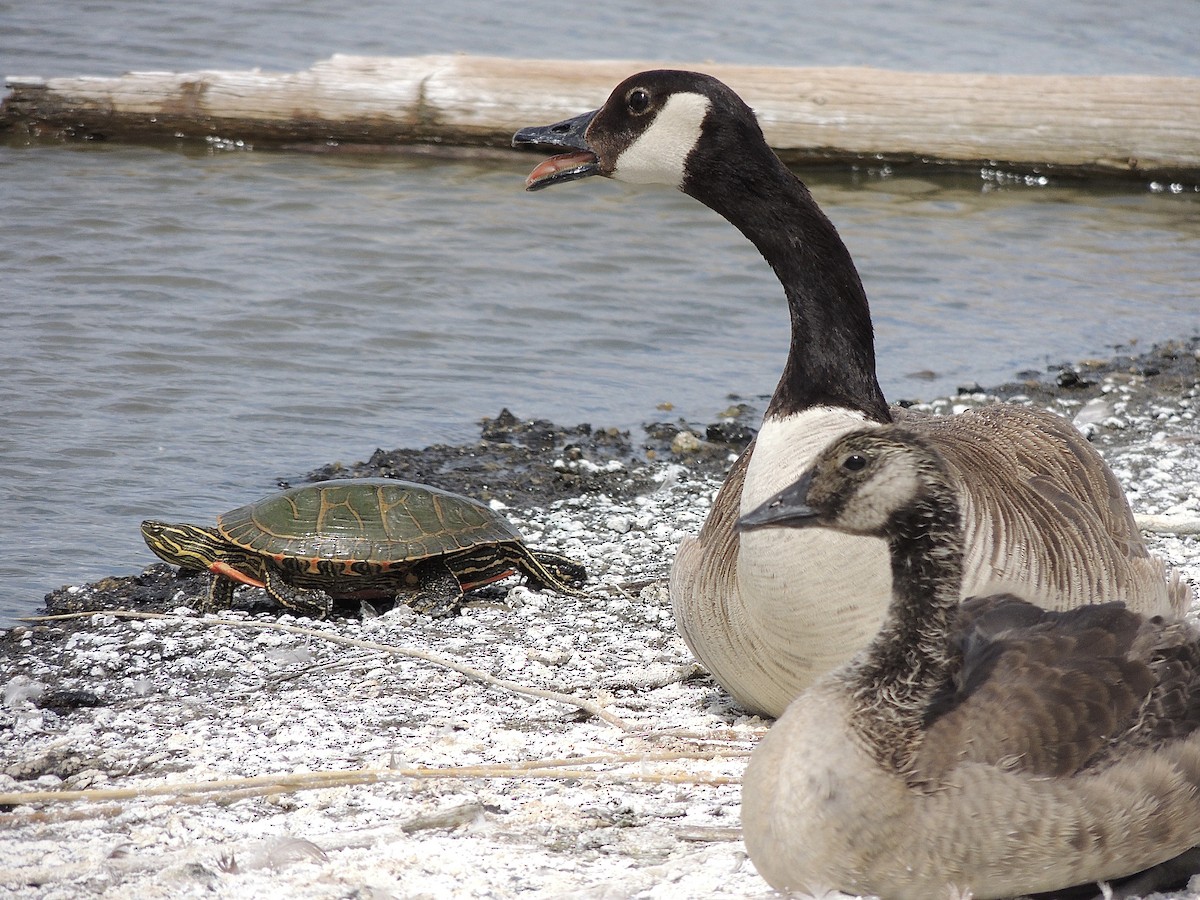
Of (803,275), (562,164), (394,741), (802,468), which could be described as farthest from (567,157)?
(394,741)

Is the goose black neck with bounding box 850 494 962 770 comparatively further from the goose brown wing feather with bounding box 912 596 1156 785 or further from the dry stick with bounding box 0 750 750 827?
the dry stick with bounding box 0 750 750 827

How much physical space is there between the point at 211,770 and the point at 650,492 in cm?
380

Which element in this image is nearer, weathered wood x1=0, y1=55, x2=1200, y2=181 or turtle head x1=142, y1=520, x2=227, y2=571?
turtle head x1=142, y1=520, x2=227, y2=571

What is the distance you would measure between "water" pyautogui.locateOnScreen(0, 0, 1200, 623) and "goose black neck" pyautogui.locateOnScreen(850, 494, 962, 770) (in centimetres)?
444

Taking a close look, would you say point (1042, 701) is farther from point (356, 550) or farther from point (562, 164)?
point (356, 550)

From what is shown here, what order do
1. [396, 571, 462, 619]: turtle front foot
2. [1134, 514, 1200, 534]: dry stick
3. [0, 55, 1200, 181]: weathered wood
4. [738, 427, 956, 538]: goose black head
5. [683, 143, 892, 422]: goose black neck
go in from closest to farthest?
[738, 427, 956, 538]: goose black head
[683, 143, 892, 422]: goose black neck
[396, 571, 462, 619]: turtle front foot
[1134, 514, 1200, 534]: dry stick
[0, 55, 1200, 181]: weathered wood

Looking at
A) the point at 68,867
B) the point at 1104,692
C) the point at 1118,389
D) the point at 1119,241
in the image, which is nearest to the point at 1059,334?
the point at 1118,389

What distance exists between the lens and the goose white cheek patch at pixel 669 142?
4734 mm

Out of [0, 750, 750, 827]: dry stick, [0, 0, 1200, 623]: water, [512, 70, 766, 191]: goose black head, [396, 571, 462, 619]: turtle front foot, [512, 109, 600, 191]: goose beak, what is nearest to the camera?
[0, 750, 750, 827]: dry stick

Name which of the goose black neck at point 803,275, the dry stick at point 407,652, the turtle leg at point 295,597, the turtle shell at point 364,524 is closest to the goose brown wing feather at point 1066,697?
the goose black neck at point 803,275

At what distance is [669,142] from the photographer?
4816 mm

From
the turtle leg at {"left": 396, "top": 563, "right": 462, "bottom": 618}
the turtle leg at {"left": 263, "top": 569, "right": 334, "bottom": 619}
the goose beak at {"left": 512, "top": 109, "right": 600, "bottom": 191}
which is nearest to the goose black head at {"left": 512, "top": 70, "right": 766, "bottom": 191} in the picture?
the goose beak at {"left": 512, "top": 109, "right": 600, "bottom": 191}

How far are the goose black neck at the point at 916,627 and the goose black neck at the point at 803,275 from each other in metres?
1.13

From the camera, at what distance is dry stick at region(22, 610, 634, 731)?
15.5 feet
